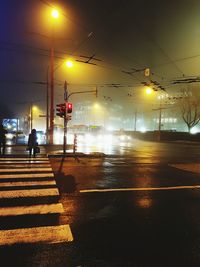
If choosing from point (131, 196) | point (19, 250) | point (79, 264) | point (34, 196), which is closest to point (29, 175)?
point (34, 196)

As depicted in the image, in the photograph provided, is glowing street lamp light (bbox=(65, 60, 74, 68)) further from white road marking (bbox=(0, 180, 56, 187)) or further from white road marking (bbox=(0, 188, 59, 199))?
white road marking (bbox=(0, 188, 59, 199))

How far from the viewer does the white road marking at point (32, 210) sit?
6617 millimetres

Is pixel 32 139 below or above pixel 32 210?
above

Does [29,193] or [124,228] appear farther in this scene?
[29,193]

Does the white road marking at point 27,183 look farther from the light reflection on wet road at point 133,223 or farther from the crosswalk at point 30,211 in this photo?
Result: the light reflection on wet road at point 133,223

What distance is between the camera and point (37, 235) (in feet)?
17.4

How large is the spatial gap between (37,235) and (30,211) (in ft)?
5.01

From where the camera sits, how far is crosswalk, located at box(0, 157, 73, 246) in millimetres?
5262

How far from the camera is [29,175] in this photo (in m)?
11.4

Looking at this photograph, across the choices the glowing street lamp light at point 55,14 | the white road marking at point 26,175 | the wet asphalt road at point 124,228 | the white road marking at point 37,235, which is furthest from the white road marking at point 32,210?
the glowing street lamp light at point 55,14

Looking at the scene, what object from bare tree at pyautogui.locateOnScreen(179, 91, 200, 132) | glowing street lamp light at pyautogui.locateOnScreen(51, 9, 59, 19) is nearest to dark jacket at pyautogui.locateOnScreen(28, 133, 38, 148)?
glowing street lamp light at pyautogui.locateOnScreen(51, 9, 59, 19)

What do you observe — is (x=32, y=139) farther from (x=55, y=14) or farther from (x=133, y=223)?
(x=133, y=223)

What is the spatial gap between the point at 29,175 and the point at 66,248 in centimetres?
700

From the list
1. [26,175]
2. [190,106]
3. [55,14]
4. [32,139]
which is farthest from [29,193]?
[190,106]
